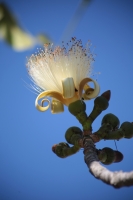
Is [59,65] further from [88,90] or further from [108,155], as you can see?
[108,155]

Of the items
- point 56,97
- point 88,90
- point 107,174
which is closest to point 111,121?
point 88,90

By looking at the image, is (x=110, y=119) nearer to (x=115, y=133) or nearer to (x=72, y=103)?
(x=115, y=133)

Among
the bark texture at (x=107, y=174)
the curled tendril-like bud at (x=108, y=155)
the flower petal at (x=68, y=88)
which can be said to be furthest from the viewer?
the flower petal at (x=68, y=88)

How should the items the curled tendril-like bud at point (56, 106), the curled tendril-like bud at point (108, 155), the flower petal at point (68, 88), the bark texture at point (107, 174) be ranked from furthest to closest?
the curled tendril-like bud at point (56, 106) < the flower petal at point (68, 88) < the curled tendril-like bud at point (108, 155) < the bark texture at point (107, 174)

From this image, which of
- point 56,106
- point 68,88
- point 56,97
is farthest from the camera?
point 56,106

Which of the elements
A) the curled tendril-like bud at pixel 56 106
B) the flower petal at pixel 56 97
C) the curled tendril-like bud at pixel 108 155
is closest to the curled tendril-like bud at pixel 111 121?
the curled tendril-like bud at pixel 108 155

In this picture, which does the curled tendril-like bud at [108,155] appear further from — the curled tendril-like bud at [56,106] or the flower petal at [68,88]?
the curled tendril-like bud at [56,106]

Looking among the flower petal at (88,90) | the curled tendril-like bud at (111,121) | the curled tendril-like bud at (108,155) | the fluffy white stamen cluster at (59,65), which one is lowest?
the curled tendril-like bud at (108,155)
